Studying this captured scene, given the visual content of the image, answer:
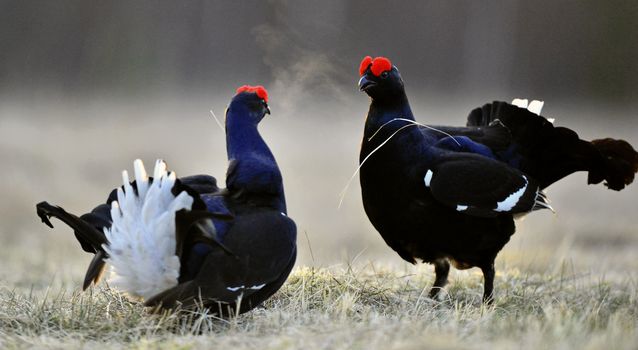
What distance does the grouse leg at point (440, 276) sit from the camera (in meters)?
4.49

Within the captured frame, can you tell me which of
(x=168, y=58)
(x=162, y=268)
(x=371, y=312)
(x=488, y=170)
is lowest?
(x=371, y=312)

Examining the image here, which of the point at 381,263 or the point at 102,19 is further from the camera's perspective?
the point at 102,19

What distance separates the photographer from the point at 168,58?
14453 millimetres

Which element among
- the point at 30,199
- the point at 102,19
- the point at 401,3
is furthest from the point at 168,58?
the point at 30,199

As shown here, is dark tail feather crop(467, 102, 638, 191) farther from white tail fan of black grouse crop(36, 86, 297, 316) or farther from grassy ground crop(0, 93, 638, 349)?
white tail fan of black grouse crop(36, 86, 297, 316)

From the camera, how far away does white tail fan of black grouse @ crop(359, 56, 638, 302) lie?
4.14 meters

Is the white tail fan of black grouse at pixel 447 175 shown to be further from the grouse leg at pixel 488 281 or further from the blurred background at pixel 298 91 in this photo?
the blurred background at pixel 298 91

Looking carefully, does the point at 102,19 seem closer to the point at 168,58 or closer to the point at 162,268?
the point at 168,58

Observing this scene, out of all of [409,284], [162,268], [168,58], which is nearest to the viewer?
[162,268]

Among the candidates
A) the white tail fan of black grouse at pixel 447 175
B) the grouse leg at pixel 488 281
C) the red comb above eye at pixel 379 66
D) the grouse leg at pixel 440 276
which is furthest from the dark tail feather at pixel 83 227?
the grouse leg at pixel 488 281

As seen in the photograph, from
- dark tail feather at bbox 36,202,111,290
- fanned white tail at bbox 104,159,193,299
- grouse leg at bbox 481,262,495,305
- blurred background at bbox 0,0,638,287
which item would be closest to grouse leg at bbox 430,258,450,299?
grouse leg at bbox 481,262,495,305

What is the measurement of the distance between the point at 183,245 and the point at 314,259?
2.66m

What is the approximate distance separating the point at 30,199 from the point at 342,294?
507 centimetres

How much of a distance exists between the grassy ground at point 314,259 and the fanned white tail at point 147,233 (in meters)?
0.18
